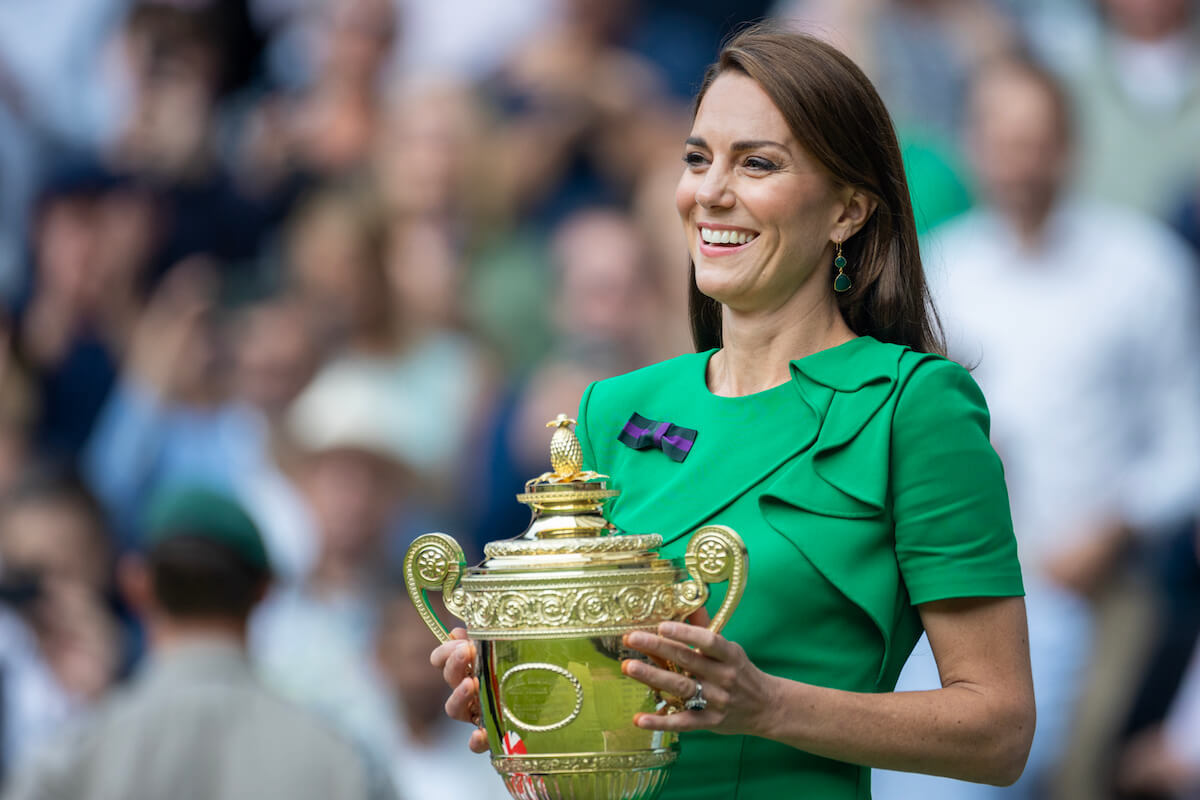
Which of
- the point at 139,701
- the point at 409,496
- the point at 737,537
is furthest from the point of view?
the point at 409,496

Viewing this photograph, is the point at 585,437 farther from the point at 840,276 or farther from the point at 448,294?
the point at 448,294

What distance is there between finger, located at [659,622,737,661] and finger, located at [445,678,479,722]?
346 mm

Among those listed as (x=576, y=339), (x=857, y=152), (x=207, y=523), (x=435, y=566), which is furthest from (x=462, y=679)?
(x=576, y=339)

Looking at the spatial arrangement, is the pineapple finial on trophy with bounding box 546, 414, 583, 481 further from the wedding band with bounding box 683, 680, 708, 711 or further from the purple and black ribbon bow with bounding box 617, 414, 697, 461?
the wedding band with bounding box 683, 680, 708, 711

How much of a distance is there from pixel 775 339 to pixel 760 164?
25cm

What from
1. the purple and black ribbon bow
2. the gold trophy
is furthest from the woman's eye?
the gold trophy

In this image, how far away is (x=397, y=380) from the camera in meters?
7.64

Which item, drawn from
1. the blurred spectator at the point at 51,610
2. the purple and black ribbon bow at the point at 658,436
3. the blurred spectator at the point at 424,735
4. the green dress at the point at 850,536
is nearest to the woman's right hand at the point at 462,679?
the green dress at the point at 850,536

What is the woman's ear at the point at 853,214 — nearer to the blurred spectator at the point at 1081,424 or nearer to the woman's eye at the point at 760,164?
the woman's eye at the point at 760,164

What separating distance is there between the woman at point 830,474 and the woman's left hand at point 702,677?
9 cm

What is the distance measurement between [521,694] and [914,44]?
220 inches

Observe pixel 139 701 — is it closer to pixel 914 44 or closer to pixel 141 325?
pixel 914 44

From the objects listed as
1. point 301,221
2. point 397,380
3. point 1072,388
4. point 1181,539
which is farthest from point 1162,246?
point 301,221

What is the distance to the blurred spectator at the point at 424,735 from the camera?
6555 millimetres
